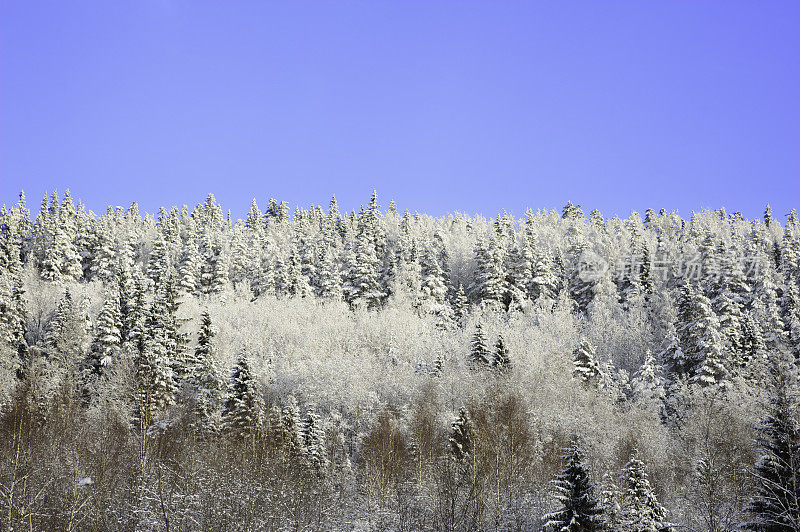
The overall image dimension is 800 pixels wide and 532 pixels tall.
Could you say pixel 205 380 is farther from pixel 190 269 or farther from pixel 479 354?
pixel 190 269

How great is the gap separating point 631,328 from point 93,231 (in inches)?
3345

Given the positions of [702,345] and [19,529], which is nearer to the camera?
[19,529]

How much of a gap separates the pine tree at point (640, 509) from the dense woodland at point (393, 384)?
9 cm

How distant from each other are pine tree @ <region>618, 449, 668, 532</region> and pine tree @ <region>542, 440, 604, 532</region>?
1.08 meters

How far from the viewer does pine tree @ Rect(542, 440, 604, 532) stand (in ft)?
72.4

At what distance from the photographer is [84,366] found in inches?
2096

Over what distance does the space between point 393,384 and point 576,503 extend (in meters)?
37.5

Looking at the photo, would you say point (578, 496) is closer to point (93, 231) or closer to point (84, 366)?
point (84, 366)

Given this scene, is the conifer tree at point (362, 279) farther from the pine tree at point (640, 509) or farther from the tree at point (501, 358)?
the pine tree at point (640, 509)

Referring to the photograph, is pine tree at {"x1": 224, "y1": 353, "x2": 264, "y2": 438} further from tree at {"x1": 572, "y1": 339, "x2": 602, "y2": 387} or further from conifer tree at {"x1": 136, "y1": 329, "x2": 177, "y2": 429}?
tree at {"x1": 572, "y1": 339, "x2": 602, "y2": 387}

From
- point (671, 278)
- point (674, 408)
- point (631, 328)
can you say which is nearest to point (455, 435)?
point (674, 408)

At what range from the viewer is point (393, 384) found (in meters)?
59.2

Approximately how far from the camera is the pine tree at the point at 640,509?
71.3ft

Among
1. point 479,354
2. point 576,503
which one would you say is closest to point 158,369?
point 479,354
